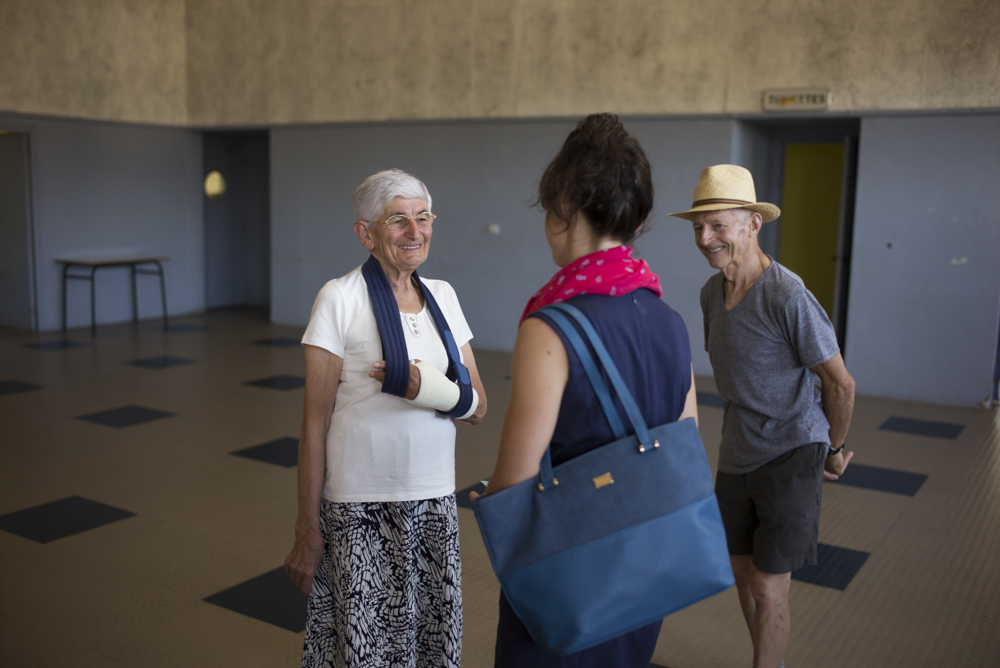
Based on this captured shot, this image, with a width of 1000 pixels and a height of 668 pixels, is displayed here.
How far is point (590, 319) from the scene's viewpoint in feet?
4.43

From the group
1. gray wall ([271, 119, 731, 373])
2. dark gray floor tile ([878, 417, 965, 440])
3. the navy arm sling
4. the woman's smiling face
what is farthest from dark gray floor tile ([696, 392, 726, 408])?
the woman's smiling face

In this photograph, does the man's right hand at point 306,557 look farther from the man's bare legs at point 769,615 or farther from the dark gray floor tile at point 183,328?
the dark gray floor tile at point 183,328

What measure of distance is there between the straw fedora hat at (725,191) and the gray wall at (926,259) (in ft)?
16.7

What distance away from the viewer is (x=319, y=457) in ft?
6.37

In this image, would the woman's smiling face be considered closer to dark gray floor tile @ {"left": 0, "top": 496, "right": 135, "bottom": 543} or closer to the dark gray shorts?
the dark gray shorts

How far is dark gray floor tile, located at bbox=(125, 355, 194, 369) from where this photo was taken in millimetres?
7357

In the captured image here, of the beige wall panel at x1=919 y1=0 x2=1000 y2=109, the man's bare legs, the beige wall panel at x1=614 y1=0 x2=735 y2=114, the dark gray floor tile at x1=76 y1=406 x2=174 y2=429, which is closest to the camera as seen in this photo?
the man's bare legs

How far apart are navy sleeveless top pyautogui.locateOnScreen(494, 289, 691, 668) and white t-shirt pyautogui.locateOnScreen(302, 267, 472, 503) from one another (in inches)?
20.6

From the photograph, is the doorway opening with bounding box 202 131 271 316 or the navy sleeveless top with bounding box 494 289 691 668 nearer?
the navy sleeveless top with bounding box 494 289 691 668

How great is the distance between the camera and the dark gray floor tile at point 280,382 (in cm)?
662

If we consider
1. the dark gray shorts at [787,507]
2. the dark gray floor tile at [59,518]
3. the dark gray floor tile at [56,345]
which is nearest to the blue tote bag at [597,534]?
the dark gray shorts at [787,507]

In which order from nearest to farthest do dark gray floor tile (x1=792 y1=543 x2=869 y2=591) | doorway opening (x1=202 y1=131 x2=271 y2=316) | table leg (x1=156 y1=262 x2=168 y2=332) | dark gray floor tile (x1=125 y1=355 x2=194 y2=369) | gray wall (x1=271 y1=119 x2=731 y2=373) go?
dark gray floor tile (x1=792 y1=543 x2=869 y2=591) < dark gray floor tile (x1=125 y1=355 x2=194 y2=369) < gray wall (x1=271 y1=119 x2=731 y2=373) < table leg (x1=156 y1=262 x2=168 y2=332) < doorway opening (x1=202 y1=131 x2=271 y2=316)

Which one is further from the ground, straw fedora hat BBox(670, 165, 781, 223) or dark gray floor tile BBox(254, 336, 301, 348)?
straw fedora hat BBox(670, 165, 781, 223)

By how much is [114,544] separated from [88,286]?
6.74m
